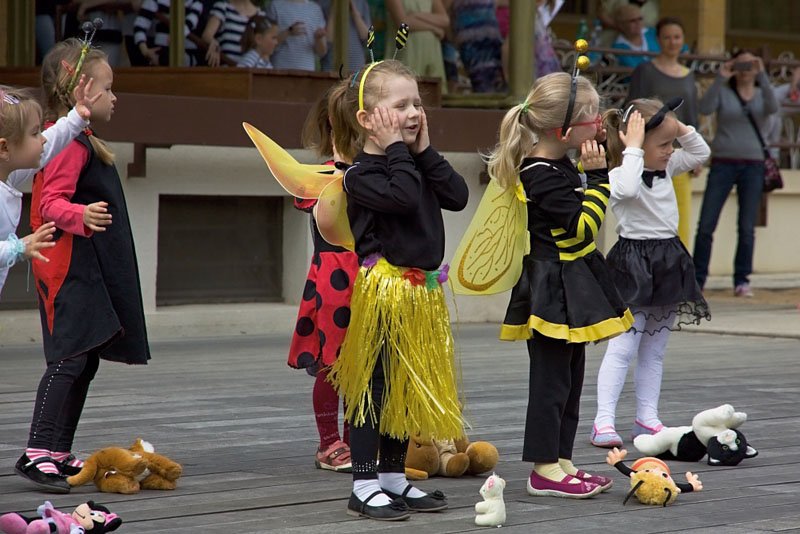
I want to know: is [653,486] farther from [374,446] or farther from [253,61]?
[253,61]

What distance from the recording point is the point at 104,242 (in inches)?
227

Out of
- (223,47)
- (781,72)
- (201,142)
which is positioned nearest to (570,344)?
(201,142)

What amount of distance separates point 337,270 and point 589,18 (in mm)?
15958

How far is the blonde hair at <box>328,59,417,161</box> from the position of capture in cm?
516

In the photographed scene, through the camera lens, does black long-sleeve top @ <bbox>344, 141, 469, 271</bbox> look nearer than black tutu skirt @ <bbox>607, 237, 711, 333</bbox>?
Yes

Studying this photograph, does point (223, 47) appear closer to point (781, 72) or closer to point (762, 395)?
point (762, 395)

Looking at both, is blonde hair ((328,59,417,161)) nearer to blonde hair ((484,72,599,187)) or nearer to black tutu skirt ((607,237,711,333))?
blonde hair ((484,72,599,187))

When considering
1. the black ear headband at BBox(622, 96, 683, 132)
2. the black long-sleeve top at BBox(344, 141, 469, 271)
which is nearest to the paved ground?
the black long-sleeve top at BBox(344, 141, 469, 271)

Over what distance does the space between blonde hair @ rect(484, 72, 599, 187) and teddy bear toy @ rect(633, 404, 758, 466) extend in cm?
142

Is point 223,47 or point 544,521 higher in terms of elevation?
point 223,47

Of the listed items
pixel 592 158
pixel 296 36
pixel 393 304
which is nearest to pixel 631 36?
pixel 296 36

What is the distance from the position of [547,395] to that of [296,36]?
6734 millimetres

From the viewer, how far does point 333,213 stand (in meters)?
5.29

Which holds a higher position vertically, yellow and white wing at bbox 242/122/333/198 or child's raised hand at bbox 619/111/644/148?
child's raised hand at bbox 619/111/644/148
